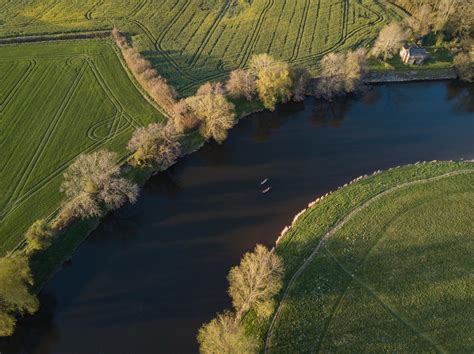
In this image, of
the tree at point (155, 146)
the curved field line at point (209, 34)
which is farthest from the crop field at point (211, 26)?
the tree at point (155, 146)

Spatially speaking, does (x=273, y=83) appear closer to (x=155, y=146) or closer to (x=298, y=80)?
(x=298, y=80)

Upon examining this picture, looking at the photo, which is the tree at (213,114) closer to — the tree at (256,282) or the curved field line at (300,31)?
the tree at (256,282)

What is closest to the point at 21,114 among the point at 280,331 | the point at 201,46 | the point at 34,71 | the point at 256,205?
the point at 34,71

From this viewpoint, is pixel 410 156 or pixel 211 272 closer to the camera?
pixel 211 272

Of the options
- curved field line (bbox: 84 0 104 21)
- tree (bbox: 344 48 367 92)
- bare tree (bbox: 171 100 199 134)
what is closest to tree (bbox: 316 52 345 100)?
tree (bbox: 344 48 367 92)

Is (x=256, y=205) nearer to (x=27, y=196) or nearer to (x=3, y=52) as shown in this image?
(x=27, y=196)

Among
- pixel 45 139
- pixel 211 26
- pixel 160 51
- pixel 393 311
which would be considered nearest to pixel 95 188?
pixel 45 139

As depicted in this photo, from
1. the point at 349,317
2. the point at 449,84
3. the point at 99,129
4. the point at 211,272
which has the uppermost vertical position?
the point at 99,129
